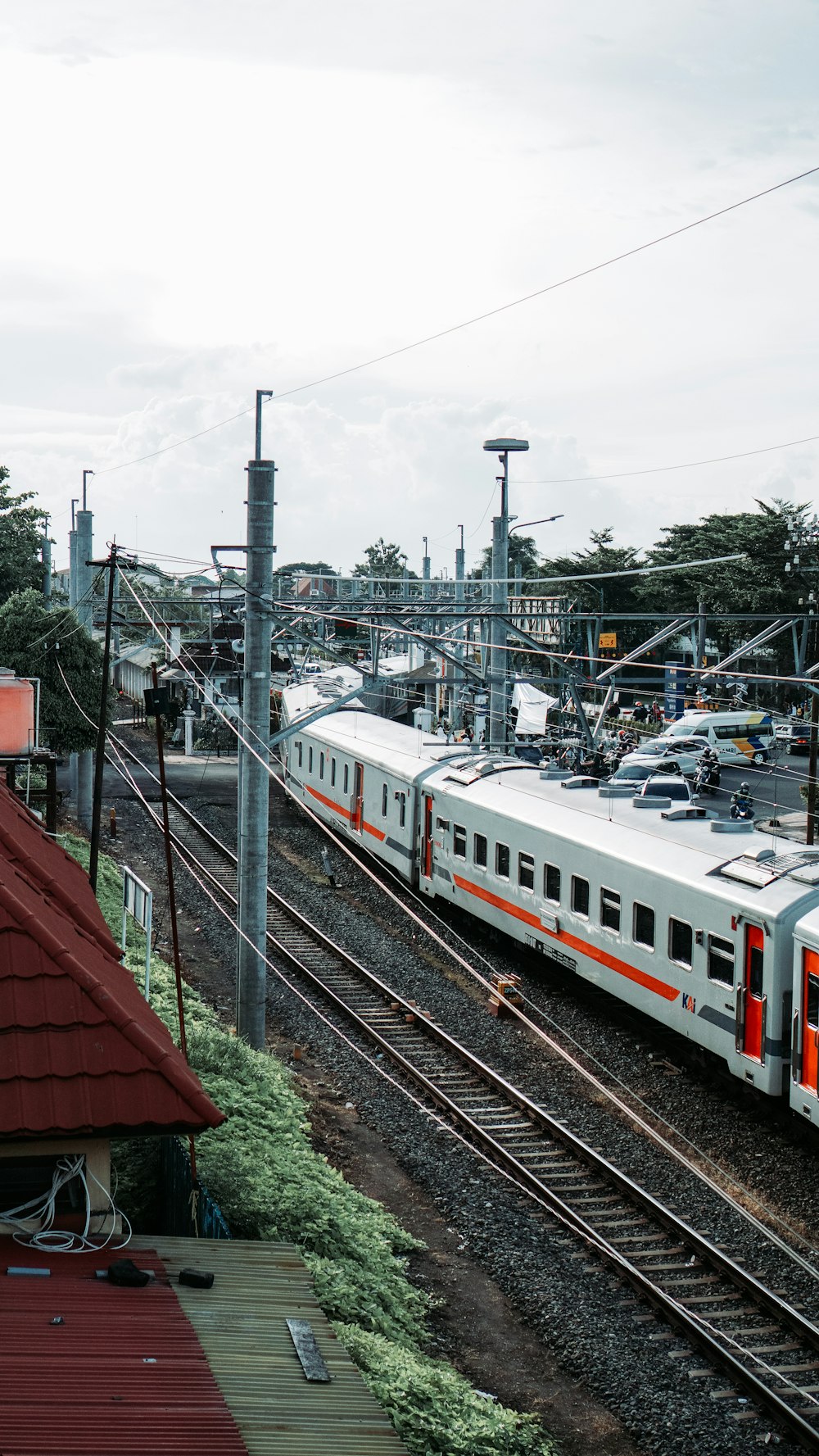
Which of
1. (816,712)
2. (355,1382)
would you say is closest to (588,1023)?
(355,1382)

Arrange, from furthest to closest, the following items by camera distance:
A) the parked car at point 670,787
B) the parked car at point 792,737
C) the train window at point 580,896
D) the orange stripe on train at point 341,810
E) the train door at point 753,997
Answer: the parked car at point 792,737, the parked car at point 670,787, the orange stripe on train at point 341,810, the train window at point 580,896, the train door at point 753,997

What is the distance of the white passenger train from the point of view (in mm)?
14195

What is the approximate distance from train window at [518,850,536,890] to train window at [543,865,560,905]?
403mm

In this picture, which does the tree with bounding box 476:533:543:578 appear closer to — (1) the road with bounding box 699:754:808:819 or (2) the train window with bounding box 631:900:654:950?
(1) the road with bounding box 699:754:808:819

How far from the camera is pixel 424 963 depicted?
22641 mm

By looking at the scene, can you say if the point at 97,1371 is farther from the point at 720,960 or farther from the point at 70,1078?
the point at 720,960

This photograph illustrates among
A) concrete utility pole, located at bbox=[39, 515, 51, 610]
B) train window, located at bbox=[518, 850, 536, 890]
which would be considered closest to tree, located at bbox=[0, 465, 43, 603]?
concrete utility pole, located at bbox=[39, 515, 51, 610]

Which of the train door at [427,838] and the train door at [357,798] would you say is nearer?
the train door at [427,838]

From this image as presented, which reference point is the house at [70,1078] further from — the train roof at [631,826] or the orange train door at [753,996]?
the train roof at [631,826]

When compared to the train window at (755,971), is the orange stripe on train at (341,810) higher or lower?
lower

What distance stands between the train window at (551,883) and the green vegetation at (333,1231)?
17.1 ft

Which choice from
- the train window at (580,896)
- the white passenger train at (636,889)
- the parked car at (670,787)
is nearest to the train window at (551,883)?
the white passenger train at (636,889)

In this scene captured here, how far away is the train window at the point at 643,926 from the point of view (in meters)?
16.8

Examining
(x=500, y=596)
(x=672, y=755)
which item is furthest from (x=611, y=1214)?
(x=672, y=755)
